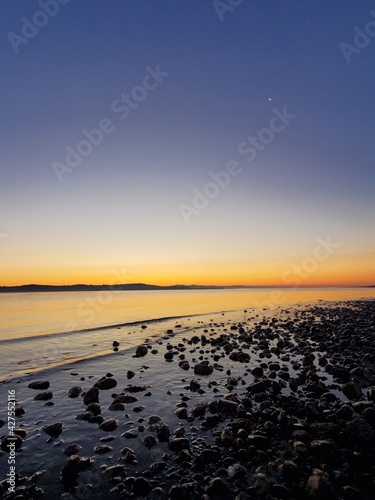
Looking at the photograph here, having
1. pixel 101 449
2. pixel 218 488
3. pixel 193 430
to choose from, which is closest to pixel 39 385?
pixel 101 449

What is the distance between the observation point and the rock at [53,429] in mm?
7516

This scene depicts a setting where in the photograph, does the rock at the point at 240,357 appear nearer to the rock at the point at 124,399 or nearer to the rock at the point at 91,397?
the rock at the point at 124,399

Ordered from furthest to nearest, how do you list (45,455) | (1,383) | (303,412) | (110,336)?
(110,336), (1,383), (303,412), (45,455)

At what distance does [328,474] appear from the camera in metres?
5.48

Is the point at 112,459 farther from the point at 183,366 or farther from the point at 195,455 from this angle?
the point at 183,366

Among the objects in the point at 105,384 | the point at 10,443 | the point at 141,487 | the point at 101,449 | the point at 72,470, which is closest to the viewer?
the point at 141,487

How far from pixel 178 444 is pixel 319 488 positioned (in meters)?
2.99

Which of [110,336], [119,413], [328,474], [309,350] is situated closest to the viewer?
[328,474]

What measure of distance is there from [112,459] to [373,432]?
579cm

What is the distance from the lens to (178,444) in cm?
671

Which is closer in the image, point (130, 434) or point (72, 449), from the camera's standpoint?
point (72, 449)

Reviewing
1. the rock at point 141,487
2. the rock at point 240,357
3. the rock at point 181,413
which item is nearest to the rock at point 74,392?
the rock at point 181,413

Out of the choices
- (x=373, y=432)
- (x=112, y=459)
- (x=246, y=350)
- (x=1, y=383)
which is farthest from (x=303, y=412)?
(x=1, y=383)

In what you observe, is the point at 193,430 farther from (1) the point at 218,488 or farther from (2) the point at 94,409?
(2) the point at 94,409
